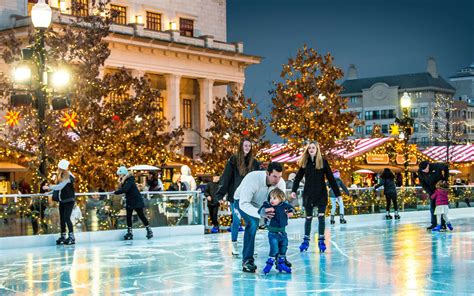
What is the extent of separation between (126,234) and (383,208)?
12173 mm

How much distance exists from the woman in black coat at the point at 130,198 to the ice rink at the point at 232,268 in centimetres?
94

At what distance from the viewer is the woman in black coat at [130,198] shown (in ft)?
66.7

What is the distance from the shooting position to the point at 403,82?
125 meters

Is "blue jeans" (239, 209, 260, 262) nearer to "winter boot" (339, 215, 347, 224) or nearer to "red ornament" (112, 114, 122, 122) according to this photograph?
"winter boot" (339, 215, 347, 224)

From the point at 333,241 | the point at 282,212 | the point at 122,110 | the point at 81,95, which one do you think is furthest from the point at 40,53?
the point at 122,110

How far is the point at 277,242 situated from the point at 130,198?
879cm

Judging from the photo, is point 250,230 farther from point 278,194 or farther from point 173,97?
point 173,97

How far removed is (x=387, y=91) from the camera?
412 ft

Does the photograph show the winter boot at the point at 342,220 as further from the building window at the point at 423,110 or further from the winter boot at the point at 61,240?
the building window at the point at 423,110

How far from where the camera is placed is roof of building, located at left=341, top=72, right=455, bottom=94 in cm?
12375

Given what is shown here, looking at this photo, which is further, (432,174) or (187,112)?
(187,112)

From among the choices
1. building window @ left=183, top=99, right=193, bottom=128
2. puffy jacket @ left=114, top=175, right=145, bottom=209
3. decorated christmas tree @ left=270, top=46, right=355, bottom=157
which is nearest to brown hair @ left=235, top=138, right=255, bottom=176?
puffy jacket @ left=114, top=175, right=145, bottom=209

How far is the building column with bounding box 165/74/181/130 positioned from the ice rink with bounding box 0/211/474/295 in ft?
139

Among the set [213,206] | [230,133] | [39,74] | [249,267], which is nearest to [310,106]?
[230,133]
